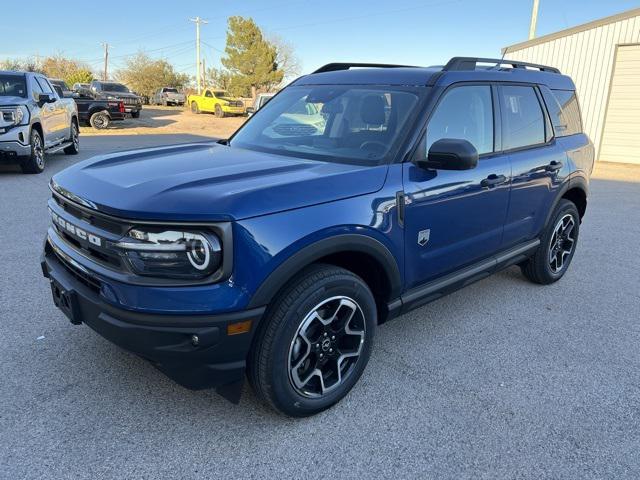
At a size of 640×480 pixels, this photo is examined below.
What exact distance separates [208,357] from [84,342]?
61.7 inches

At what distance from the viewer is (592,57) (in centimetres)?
1500

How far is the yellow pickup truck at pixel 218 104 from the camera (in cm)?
3206

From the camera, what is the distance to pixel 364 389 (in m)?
2.94

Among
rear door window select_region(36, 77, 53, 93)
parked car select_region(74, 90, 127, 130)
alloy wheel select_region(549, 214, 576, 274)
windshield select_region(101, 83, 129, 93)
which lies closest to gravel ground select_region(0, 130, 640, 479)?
alloy wheel select_region(549, 214, 576, 274)

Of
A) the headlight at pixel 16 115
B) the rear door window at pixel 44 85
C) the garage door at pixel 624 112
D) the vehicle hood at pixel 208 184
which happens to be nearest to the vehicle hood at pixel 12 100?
the headlight at pixel 16 115

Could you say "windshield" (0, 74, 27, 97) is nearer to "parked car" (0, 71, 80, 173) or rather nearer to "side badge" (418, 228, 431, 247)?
"parked car" (0, 71, 80, 173)

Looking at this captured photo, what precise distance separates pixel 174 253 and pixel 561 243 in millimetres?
3996

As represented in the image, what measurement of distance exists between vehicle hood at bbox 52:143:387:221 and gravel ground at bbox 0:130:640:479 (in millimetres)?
1132

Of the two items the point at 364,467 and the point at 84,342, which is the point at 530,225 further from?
the point at 84,342

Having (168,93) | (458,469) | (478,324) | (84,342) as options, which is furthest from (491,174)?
(168,93)

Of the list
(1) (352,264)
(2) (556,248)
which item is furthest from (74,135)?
(1) (352,264)

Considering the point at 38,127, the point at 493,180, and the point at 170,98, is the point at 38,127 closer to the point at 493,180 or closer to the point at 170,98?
the point at 493,180

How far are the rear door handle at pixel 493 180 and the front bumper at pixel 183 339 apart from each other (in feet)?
6.29

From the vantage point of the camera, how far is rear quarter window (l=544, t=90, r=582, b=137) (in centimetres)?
432
